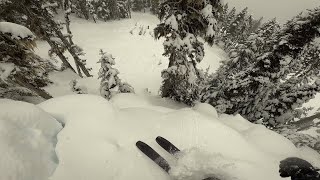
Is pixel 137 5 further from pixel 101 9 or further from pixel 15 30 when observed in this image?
pixel 15 30

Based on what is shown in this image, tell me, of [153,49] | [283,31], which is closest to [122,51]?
Result: [153,49]

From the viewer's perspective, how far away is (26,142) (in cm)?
505

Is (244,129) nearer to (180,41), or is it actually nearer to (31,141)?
(180,41)

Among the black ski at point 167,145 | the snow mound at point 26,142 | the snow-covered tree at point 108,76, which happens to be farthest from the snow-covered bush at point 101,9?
the black ski at point 167,145

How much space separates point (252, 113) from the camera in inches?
572

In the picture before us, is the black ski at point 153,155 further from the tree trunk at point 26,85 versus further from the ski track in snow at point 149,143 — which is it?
the tree trunk at point 26,85

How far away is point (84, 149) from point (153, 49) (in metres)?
26.7

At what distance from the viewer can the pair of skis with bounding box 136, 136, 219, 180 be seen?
5422mm

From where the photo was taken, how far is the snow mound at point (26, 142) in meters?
4.47

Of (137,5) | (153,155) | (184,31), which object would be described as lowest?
(153,155)

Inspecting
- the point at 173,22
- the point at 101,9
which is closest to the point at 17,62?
the point at 173,22

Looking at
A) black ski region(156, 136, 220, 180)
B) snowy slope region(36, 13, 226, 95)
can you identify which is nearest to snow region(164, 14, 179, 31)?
black ski region(156, 136, 220, 180)

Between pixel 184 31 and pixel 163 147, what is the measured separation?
636 centimetres

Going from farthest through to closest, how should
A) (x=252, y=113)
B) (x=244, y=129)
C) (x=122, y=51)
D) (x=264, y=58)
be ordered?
(x=122, y=51)
(x=252, y=113)
(x=264, y=58)
(x=244, y=129)
